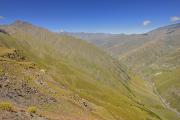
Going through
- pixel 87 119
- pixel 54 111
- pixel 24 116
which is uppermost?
pixel 24 116

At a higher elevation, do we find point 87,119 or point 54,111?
point 54,111

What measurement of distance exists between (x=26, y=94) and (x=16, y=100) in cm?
526

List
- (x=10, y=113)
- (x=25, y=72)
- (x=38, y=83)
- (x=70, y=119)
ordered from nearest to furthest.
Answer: (x=10, y=113) → (x=70, y=119) → (x=38, y=83) → (x=25, y=72)

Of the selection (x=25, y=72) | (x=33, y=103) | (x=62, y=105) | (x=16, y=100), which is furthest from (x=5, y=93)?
(x=25, y=72)

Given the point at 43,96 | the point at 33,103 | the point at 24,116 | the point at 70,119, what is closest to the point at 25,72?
the point at 43,96

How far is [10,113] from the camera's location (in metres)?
27.0

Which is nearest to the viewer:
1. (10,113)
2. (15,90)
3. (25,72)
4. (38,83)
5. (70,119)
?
(10,113)

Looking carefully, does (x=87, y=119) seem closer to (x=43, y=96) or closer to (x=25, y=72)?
(x=43, y=96)

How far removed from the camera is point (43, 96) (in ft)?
149

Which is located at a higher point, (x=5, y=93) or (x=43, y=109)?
(x=5, y=93)

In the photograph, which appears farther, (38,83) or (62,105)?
(38,83)

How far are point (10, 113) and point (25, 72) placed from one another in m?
35.3

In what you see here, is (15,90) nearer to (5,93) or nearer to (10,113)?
(5,93)

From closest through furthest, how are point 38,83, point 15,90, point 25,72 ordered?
1. point 15,90
2. point 38,83
3. point 25,72
